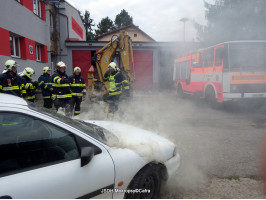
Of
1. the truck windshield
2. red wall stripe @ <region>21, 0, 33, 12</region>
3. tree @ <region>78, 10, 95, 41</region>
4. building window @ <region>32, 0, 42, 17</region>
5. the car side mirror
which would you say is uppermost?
tree @ <region>78, 10, 95, 41</region>

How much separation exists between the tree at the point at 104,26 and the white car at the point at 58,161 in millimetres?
58219

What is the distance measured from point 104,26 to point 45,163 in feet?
196

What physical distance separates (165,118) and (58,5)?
13495 mm

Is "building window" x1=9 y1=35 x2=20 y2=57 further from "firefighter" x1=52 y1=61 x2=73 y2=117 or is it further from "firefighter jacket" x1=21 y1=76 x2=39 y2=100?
"firefighter" x1=52 y1=61 x2=73 y2=117

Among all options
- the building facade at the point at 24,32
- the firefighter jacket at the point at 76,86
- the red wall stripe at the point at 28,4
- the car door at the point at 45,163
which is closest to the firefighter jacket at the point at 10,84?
the firefighter jacket at the point at 76,86

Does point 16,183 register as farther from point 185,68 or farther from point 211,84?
point 185,68

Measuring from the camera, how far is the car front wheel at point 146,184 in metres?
2.21

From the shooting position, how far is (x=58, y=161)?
1841mm

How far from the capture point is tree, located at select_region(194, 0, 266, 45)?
9.12m

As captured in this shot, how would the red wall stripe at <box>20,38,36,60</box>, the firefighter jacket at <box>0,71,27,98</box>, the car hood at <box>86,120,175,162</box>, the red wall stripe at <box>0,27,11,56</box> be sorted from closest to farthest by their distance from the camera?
the car hood at <box>86,120,175,162</box> → the firefighter jacket at <box>0,71,27,98</box> → the red wall stripe at <box>0,27,11,56</box> → the red wall stripe at <box>20,38,36,60</box>

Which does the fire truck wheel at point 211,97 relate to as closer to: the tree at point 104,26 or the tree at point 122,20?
the tree at point 104,26

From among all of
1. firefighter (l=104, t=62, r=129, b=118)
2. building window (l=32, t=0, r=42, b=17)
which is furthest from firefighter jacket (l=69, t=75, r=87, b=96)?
building window (l=32, t=0, r=42, b=17)

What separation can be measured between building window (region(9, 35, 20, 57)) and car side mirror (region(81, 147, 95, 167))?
369 inches

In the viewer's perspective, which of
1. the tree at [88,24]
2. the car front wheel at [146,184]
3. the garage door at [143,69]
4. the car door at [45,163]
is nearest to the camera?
the car door at [45,163]
